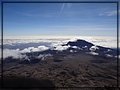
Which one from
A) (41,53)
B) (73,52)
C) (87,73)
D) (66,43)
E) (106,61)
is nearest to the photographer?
(87,73)

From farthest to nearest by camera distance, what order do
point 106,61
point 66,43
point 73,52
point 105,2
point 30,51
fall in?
point 66,43
point 73,52
point 30,51
point 106,61
point 105,2

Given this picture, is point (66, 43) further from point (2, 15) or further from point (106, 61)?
point (2, 15)

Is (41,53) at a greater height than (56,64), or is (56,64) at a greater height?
(41,53)

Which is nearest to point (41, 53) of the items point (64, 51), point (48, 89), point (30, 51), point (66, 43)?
point (30, 51)

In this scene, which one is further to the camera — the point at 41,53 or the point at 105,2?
the point at 41,53

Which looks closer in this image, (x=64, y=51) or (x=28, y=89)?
(x=28, y=89)

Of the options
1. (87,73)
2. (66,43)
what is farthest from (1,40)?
(66,43)

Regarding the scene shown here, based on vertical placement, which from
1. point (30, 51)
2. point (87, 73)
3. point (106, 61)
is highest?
point (30, 51)

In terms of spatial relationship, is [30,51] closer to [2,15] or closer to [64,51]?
[64,51]

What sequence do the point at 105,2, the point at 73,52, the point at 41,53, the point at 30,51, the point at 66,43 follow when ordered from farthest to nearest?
the point at 66,43, the point at 73,52, the point at 41,53, the point at 30,51, the point at 105,2
